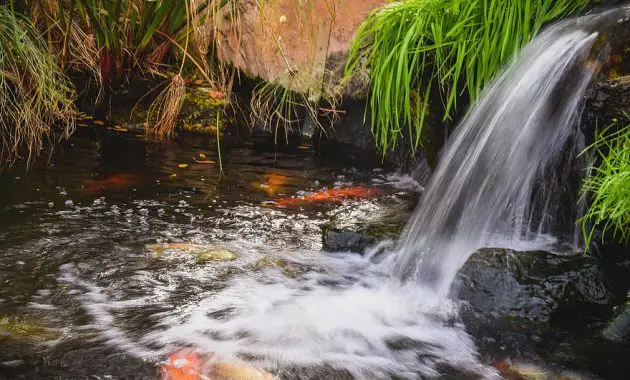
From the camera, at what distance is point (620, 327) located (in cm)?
275

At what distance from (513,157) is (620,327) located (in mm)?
1067

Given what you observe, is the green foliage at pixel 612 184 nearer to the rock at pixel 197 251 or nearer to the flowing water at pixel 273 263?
the flowing water at pixel 273 263

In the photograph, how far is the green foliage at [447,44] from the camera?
3.64m

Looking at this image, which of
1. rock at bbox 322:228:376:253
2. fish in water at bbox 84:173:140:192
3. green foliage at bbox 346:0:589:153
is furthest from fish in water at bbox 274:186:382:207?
fish in water at bbox 84:173:140:192

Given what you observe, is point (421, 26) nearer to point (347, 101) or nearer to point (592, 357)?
point (592, 357)

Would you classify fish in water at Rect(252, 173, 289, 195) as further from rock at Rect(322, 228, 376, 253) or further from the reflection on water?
rock at Rect(322, 228, 376, 253)

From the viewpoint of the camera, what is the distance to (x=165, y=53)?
689 centimetres

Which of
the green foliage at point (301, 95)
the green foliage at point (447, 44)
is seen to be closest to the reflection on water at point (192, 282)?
the green foliage at point (447, 44)

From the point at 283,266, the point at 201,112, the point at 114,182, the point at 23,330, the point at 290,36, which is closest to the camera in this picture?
the point at 23,330

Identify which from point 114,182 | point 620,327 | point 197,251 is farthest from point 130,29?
point 620,327

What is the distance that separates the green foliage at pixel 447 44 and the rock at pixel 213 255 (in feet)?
4.00

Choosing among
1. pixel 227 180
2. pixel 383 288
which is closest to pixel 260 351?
pixel 383 288

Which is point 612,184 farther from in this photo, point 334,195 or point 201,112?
point 201,112

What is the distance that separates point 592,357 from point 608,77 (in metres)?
1.30
